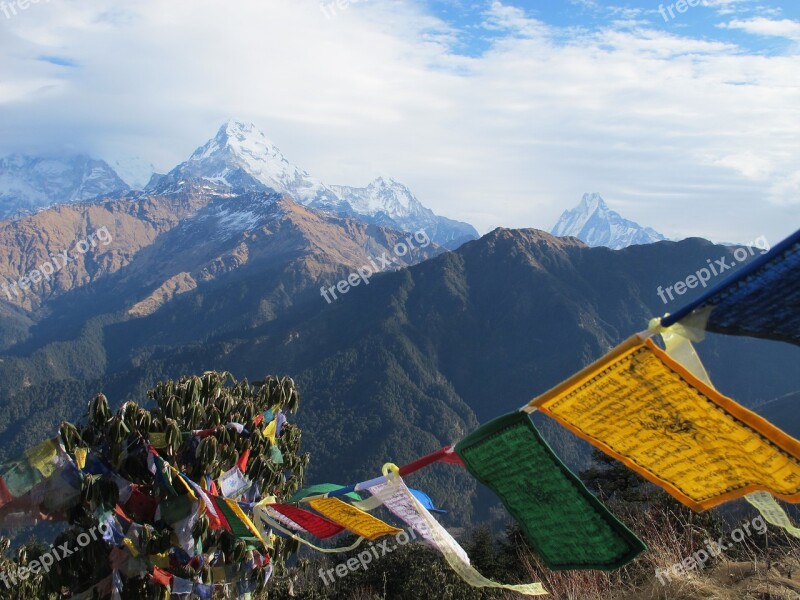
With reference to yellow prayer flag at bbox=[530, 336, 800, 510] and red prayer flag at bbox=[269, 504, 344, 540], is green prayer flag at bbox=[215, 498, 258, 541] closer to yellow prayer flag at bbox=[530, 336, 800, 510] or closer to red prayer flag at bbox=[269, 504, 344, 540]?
red prayer flag at bbox=[269, 504, 344, 540]

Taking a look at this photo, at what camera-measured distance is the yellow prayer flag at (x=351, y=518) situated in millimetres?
10539

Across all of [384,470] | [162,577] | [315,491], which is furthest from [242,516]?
[384,470]

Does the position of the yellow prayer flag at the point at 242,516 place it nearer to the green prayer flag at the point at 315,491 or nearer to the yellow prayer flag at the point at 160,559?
the green prayer flag at the point at 315,491

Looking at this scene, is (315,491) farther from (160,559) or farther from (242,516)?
(160,559)

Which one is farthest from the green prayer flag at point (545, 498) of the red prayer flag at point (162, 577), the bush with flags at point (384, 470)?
the red prayer flag at point (162, 577)

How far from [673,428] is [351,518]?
22.3 feet

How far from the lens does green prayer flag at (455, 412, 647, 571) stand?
228 inches

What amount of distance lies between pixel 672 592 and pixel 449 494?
182 meters

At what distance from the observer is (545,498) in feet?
20.4

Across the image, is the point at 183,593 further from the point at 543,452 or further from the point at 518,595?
the point at 543,452

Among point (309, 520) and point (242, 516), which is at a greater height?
point (242, 516)

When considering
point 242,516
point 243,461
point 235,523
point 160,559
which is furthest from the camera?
point 243,461

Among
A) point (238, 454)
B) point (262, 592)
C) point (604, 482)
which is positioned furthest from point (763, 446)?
point (604, 482)

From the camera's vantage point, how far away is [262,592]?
13.4m
